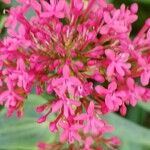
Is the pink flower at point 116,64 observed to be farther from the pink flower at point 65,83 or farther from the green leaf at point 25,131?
the green leaf at point 25,131

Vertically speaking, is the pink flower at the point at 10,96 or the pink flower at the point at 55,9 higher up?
the pink flower at the point at 55,9

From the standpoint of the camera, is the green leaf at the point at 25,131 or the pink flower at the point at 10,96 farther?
the green leaf at the point at 25,131

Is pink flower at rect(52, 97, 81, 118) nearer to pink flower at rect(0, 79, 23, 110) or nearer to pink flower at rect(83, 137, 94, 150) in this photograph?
pink flower at rect(0, 79, 23, 110)

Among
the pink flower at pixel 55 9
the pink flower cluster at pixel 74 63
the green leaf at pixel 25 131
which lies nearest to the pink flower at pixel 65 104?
the pink flower cluster at pixel 74 63

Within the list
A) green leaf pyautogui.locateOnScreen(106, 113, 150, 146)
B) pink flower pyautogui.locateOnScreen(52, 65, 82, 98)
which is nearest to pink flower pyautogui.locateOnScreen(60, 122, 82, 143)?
pink flower pyautogui.locateOnScreen(52, 65, 82, 98)

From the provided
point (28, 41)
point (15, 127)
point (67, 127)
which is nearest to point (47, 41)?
point (28, 41)

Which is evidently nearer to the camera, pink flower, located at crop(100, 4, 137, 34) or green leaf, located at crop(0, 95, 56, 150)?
pink flower, located at crop(100, 4, 137, 34)

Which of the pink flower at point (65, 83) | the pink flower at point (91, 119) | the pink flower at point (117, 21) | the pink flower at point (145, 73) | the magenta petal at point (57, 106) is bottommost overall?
the pink flower at point (91, 119)
